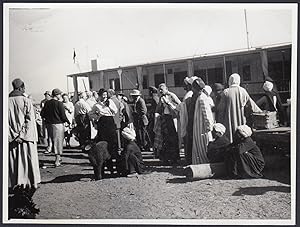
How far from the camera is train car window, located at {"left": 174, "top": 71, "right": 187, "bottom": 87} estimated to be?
296cm

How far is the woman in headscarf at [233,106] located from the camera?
2926 mm

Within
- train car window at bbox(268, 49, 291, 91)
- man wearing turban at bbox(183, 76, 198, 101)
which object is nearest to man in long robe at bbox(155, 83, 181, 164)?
man wearing turban at bbox(183, 76, 198, 101)

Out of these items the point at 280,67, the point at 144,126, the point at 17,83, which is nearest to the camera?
the point at 280,67

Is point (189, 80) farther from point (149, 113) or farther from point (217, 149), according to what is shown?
point (217, 149)

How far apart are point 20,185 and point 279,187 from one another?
188 cm

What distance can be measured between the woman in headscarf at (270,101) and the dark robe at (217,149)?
1.18 feet

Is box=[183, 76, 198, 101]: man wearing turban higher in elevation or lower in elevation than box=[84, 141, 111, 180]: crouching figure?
higher

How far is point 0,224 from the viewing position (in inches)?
117

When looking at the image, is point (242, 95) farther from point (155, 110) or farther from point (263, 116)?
point (155, 110)

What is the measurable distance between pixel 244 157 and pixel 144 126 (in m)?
0.76

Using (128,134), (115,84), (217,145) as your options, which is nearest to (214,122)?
(217,145)

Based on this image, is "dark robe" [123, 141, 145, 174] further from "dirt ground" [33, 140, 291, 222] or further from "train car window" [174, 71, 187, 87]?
"train car window" [174, 71, 187, 87]

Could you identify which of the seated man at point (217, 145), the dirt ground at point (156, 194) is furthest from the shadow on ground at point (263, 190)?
the seated man at point (217, 145)

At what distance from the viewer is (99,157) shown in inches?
119
